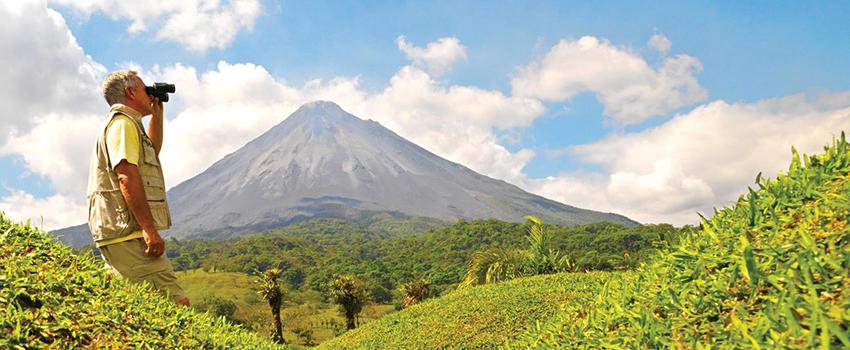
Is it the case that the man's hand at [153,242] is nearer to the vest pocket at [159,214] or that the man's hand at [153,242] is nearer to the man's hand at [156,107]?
the vest pocket at [159,214]

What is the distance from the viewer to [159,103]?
567 centimetres

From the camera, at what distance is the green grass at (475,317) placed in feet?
27.9

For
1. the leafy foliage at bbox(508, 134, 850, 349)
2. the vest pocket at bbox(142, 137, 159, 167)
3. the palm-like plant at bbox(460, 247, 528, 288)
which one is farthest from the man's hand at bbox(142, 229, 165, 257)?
the palm-like plant at bbox(460, 247, 528, 288)

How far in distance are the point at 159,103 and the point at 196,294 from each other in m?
90.3

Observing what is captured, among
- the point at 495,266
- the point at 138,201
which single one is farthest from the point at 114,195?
the point at 495,266

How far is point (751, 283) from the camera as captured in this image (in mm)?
1870

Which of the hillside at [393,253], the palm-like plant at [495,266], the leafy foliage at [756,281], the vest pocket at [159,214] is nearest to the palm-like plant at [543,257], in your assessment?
the palm-like plant at [495,266]

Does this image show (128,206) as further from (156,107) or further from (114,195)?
(156,107)

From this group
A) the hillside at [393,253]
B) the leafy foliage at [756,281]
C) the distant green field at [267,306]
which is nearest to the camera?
the leafy foliage at [756,281]

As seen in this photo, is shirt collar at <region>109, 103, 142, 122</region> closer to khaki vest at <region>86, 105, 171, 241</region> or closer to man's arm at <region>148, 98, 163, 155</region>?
khaki vest at <region>86, 105, 171, 241</region>

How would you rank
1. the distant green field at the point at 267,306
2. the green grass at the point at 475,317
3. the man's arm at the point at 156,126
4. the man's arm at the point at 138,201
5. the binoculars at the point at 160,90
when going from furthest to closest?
1. the distant green field at the point at 267,306
2. the green grass at the point at 475,317
3. the man's arm at the point at 156,126
4. the binoculars at the point at 160,90
5. the man's arm at the point at 138,201

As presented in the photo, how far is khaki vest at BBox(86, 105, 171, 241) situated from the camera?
15.0 feet

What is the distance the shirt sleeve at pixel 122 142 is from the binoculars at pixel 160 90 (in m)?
0.79

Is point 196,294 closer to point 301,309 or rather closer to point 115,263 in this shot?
point 301,309
